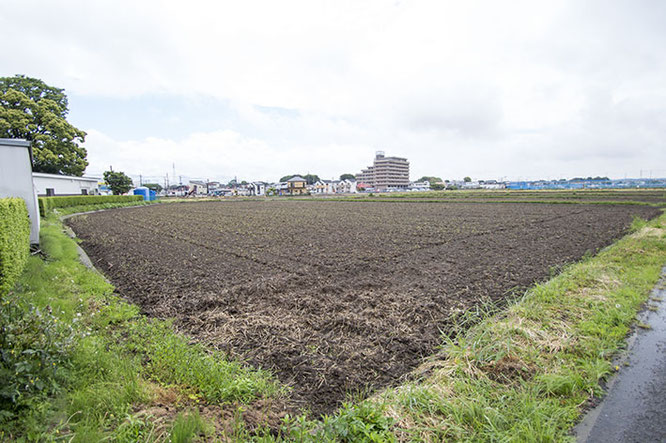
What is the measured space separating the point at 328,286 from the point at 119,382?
4208mm

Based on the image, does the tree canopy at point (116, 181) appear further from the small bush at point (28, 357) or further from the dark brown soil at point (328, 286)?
the small bush at point (28, 357)

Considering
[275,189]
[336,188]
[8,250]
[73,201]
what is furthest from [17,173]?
[336,188]

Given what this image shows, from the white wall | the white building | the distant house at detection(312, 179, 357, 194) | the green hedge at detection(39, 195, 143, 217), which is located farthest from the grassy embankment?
the distant house at detection(312, 179, 357, 194)

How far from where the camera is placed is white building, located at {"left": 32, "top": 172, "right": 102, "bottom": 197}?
93.6 feet

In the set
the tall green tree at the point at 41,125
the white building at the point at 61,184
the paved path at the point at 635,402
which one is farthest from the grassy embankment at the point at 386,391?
the tall green tree at the point at 41,125

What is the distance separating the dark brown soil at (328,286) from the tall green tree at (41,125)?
98.1ft

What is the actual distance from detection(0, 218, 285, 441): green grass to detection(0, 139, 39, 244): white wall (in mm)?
7269

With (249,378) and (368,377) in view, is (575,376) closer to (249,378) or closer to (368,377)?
(368,377)

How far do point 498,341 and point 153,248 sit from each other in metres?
11.2

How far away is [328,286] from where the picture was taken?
668 centimetres

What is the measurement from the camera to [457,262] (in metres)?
8.70

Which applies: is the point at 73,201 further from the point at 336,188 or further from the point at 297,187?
the point at 336,188

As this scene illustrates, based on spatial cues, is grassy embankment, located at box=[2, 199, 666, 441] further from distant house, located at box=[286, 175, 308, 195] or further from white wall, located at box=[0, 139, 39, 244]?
distant house, located at box=[286, 175, 308, 195]

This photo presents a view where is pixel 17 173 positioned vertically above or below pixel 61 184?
below
